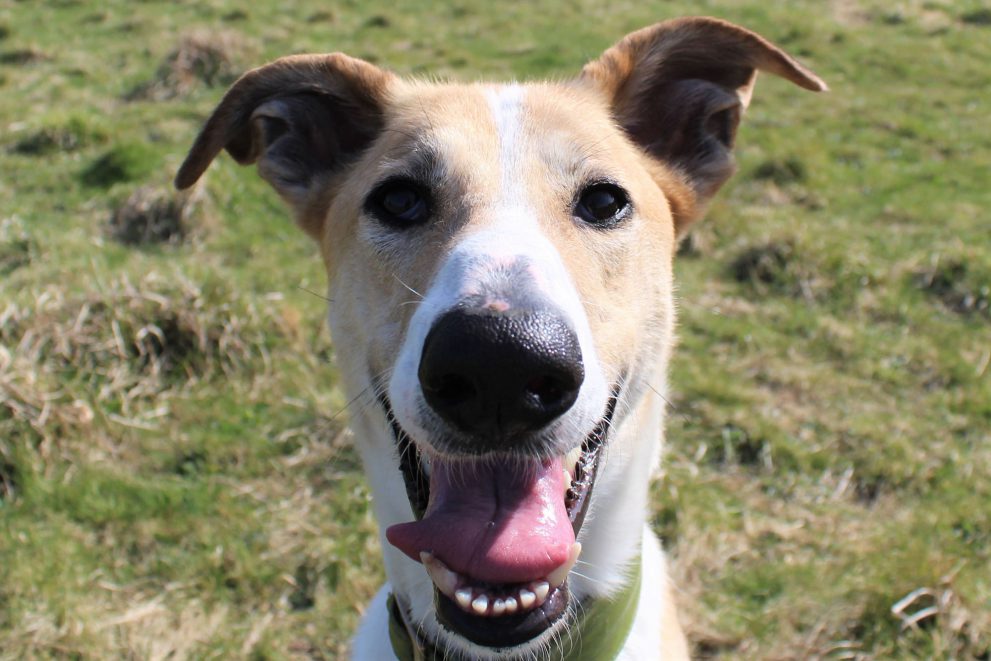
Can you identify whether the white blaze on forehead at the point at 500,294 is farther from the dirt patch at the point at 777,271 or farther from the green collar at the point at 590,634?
the dirt patch at the point at 777,271

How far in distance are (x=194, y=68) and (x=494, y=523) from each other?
9829mm

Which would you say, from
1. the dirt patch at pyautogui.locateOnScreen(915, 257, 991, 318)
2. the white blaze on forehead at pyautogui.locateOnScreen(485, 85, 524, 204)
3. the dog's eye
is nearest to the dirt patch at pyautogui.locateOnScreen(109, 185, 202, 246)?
the white blaze on forehead at pyautogui.locateOnScreen(485, 85, 524, 204)

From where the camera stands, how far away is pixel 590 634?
106 inches

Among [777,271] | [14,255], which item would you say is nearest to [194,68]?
[14,255]

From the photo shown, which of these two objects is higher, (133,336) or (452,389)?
(452,389)

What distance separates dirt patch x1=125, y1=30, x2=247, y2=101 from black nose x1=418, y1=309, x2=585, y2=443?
947cm

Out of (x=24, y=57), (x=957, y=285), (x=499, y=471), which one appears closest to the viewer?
(x=499, y=471)

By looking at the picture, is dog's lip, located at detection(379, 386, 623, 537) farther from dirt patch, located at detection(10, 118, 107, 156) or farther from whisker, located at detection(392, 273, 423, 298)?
dirt patch, located at detection(10, 118, 107, 156)

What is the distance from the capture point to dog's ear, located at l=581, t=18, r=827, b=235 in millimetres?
3283

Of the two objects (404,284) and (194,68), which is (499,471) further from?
(194,68)

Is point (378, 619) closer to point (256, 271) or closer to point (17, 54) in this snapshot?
point (256, 271)

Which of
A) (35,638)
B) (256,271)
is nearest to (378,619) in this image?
(35,638)

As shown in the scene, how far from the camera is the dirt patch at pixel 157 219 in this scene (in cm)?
718

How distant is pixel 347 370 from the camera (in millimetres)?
3039
